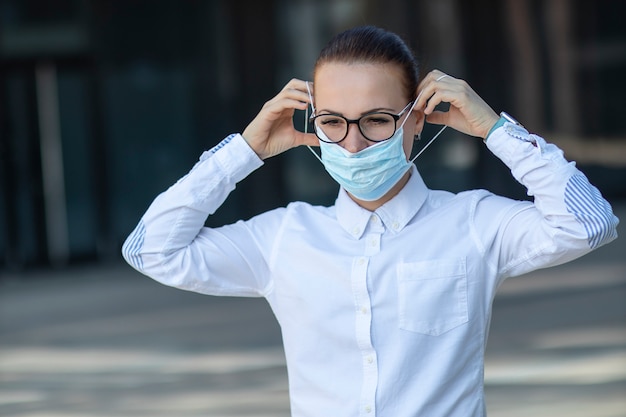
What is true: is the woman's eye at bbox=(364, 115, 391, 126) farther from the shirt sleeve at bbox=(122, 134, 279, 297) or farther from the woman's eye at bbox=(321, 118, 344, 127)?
the shirt sleeve at bbox=(122, 134, 279, 297)

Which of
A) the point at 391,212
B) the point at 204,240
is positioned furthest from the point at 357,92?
the point at 204,240

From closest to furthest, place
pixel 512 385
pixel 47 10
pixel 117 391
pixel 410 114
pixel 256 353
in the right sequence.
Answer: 1. pixel 410 114
2. pixel 512 385
3. pixel 117 391
4. pixel 256 353
5. pixel 47 10

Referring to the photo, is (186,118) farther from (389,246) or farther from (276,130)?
(389,246)

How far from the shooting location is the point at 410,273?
198 centimetres

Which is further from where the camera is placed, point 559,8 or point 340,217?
point 559,8

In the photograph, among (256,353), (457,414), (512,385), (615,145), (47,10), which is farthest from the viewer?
(615,145)

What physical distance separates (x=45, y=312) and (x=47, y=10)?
3.45 m

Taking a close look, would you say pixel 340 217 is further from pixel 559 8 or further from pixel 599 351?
pixel 559 8

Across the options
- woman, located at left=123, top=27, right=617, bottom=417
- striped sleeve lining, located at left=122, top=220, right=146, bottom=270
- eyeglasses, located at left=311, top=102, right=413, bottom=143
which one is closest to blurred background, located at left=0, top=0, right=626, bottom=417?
striped sleeve lining, located at left=122, top=220, right=146, bottom=270

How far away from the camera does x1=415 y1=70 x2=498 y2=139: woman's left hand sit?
205 centimetres

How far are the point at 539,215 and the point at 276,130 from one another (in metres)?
0.60

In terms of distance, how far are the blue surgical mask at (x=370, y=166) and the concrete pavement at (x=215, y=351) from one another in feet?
8.66

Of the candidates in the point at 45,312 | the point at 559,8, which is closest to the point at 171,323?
the point at 45,312

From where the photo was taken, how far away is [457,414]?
77.2 inches
